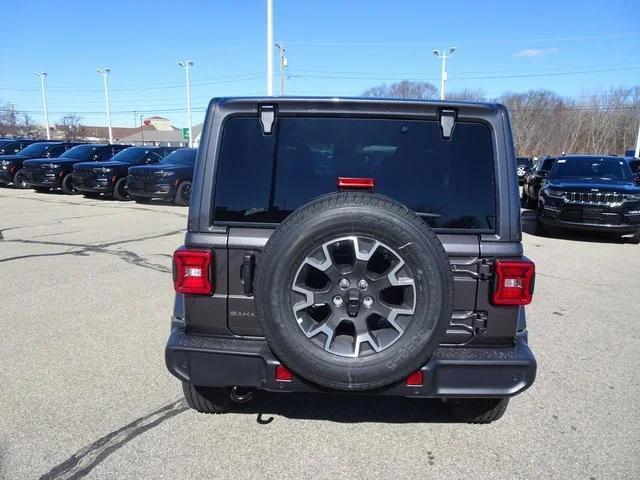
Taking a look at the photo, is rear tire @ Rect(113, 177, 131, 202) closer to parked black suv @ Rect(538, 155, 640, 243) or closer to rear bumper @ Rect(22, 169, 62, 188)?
rear bumper @ Rect(22, 169, 62, 188)

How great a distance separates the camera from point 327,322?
7.85 feet

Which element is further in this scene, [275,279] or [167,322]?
[167,322]

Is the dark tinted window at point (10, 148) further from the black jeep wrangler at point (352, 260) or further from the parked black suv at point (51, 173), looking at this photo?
the black jeep wrangler at point (352, 260)

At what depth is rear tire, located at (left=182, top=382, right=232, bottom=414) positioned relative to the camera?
298 centimetres

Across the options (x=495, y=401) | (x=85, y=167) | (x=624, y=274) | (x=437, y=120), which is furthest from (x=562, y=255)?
(x=85, y=167)

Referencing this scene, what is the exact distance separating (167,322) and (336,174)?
9.50ft

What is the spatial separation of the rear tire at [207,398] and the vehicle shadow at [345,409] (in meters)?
0.12

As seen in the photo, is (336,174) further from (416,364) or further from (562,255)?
(562,255)

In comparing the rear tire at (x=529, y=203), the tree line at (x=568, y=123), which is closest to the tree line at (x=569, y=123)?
the tree line at (x=568, y=123)

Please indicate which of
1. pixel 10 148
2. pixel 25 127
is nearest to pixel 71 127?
pixel 25 127

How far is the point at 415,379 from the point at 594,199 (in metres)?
8.60

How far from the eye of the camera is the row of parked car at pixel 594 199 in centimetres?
927

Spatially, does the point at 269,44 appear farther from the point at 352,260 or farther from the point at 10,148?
the point at 352,260

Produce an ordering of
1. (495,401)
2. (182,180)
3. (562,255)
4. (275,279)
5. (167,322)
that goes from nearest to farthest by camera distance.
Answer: (275,279), (495,401), (167,322), (562,255), (182,180)
